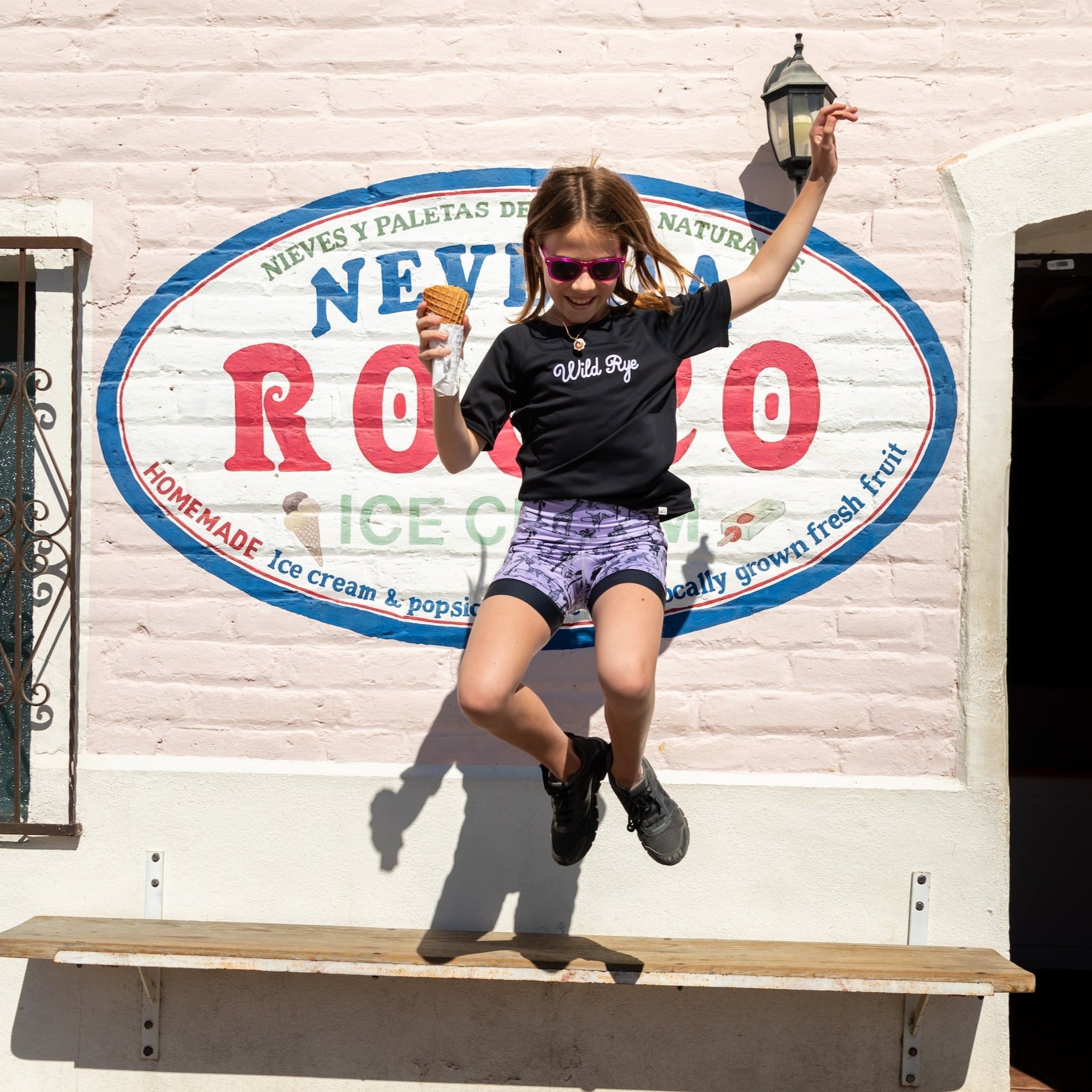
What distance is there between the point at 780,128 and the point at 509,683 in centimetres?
203

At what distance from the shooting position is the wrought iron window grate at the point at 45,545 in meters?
4.02

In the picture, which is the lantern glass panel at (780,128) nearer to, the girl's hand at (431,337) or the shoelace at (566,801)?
the girl's hand at (431,337)

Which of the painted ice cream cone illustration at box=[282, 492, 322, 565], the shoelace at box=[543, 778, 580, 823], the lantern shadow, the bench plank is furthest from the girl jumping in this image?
the painted ice cream cone illustration at box=[282, 492, 322, 565]

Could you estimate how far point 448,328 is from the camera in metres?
2.84

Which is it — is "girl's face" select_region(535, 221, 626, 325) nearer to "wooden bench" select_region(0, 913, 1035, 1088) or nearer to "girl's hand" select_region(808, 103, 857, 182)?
"girl's hand" select_region(808, 103, 857, 182)

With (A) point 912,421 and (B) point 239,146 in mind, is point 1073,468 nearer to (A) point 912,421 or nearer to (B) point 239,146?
(A) point 912,421

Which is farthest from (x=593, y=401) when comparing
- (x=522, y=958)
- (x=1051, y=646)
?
(x=1051, y=646)

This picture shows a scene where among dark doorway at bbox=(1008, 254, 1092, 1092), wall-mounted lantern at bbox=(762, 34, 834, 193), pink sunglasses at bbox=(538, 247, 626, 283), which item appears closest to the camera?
pink sunglasses at bbox=(538, 247, 626, 283)

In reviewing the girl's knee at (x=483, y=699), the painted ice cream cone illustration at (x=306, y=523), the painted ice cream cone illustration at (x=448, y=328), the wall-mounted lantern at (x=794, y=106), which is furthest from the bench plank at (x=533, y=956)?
the wall-mounted lantern at (x=794, y=106)

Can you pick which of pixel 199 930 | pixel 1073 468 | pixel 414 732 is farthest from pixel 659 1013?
pixel 1073 468

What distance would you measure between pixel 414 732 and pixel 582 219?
1.75 meters

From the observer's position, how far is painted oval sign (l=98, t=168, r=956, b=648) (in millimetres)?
3979

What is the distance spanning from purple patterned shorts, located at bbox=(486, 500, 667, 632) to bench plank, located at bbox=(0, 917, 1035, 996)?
1.06m

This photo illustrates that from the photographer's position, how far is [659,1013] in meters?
3.86
